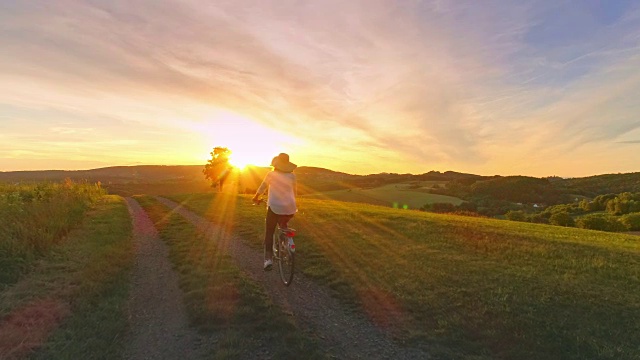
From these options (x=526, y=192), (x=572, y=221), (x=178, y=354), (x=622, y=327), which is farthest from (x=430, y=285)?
(x=526, y=192)

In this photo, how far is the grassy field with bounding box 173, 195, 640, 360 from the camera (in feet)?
21.7

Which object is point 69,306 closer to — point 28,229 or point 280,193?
point 280,193

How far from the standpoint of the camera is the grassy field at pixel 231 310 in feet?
20.6

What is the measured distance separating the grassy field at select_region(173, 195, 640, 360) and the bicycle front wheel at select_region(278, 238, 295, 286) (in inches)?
40.2

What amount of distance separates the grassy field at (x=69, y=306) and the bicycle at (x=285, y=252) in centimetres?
407

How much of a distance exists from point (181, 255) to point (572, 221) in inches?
1488

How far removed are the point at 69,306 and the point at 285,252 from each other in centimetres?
528

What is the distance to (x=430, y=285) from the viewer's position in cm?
937

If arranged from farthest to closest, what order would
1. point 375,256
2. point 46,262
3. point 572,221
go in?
point 572,221 → point 375,256 → point 46,262

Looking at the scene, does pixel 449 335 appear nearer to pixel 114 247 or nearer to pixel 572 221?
pixel 114 247

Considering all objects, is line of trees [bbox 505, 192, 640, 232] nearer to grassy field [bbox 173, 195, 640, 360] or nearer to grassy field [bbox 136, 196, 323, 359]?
grassy field [bbox 173, 195, 640, 360]

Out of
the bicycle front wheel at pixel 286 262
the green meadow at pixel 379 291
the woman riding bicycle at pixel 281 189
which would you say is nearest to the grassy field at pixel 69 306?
the green meadow at pixel 379 291

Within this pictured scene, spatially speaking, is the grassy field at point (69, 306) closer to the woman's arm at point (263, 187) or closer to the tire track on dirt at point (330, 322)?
the tire track on dirt at point (330, 322)

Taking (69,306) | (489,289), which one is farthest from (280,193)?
(489,289)
